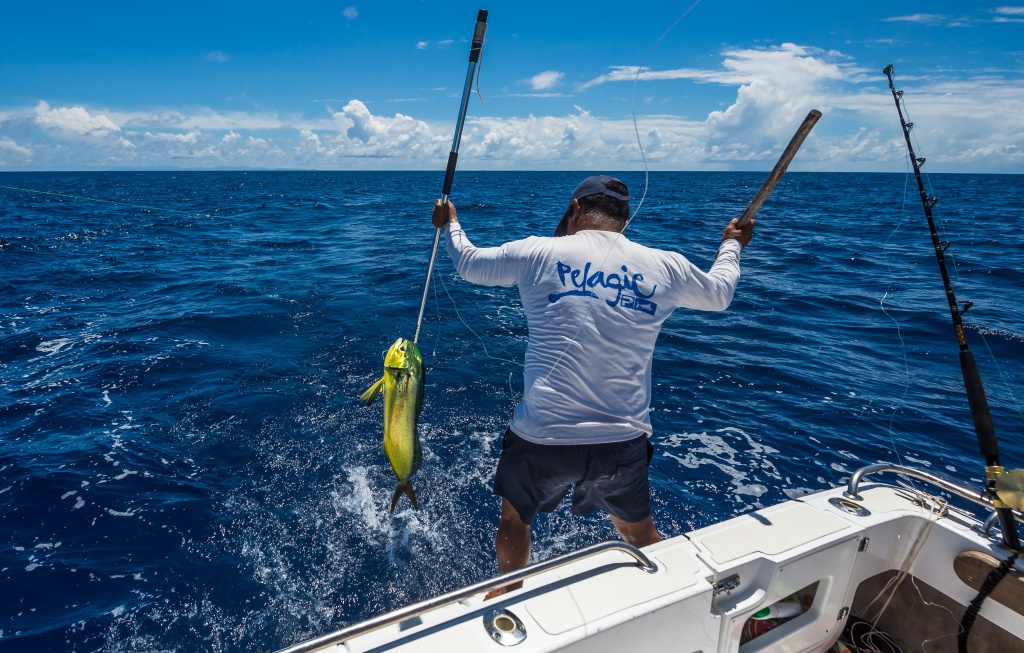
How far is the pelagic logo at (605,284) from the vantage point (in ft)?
8.69

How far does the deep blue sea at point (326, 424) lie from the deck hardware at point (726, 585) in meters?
2.22

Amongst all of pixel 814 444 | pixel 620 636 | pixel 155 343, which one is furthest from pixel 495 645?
pixel 155 343

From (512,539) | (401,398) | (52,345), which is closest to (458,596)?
(512,539)

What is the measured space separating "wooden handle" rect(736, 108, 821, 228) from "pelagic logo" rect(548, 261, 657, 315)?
97 centimetres

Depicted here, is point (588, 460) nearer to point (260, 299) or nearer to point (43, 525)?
point (43, 525)

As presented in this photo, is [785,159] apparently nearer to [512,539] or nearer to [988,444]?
[988,444]

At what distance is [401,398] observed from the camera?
288 cm

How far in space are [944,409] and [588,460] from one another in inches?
271

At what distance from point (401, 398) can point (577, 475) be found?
104 centimetres

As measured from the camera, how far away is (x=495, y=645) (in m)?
1.97

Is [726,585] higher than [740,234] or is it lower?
lower

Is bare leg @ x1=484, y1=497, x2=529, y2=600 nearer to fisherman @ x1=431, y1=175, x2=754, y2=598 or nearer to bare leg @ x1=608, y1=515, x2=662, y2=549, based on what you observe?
fisherman @ x1=431, y1=175, x2=754, y2=598

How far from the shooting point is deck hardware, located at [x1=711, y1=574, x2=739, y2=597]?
245cm

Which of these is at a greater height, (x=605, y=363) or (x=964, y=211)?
(x=605, y=363)
